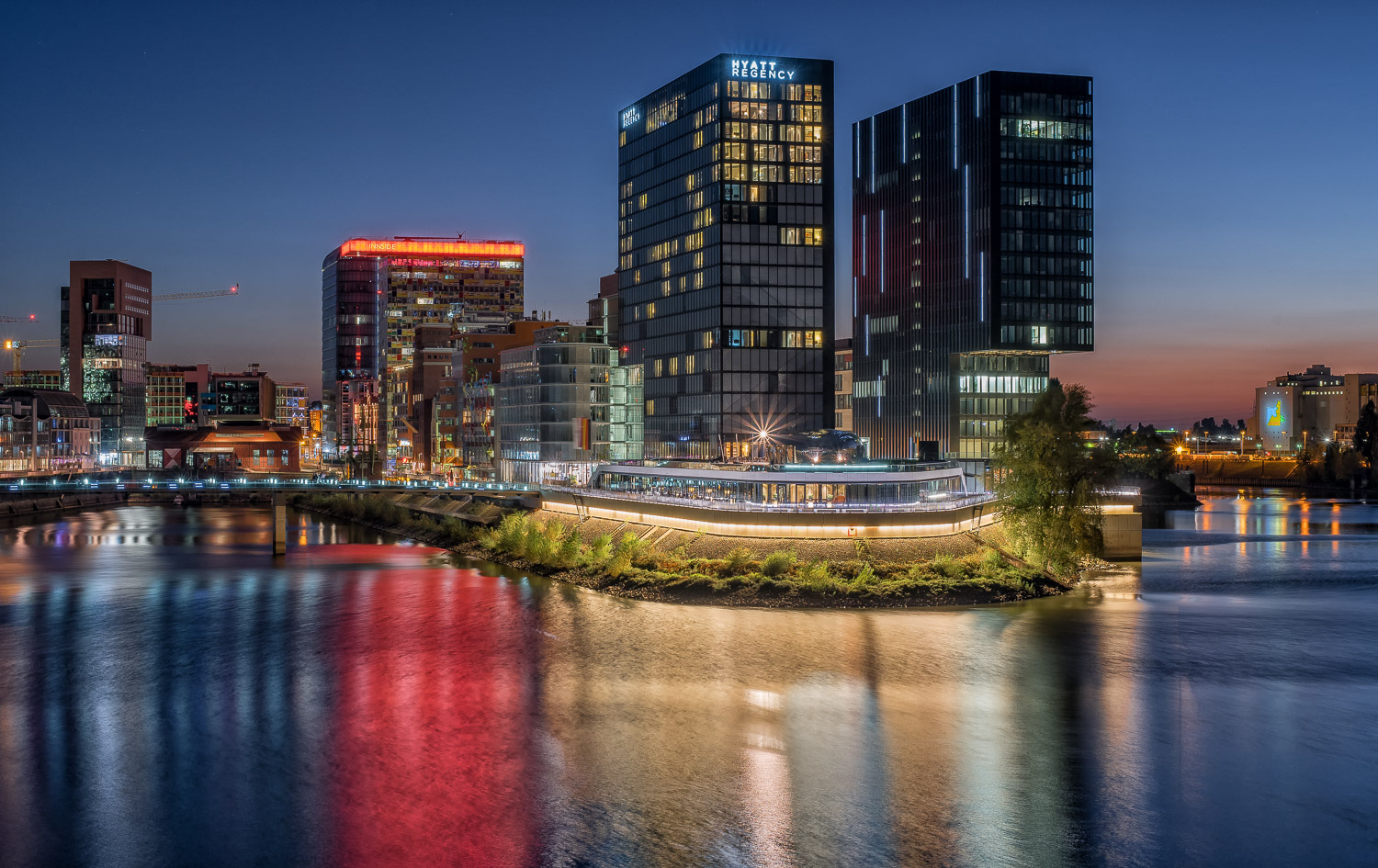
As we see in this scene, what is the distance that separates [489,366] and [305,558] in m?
101

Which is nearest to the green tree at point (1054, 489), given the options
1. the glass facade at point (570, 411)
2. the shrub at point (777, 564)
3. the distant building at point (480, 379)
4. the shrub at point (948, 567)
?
the shrub at point (948, 567)

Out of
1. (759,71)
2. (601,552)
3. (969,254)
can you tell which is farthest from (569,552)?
(969,254)

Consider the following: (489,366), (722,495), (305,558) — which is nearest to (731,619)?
(722,495)

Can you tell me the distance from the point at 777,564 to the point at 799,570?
1.46m

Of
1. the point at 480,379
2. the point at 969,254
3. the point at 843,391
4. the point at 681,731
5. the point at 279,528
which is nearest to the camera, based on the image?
the point at 681,731

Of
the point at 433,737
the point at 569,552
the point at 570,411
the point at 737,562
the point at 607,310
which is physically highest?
the point at 607,310

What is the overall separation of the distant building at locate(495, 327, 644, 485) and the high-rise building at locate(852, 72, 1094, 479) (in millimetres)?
37114

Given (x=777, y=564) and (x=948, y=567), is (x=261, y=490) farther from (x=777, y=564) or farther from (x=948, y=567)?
(x=948, y=567)

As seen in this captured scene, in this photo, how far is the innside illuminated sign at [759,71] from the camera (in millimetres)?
145875

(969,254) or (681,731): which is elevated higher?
(969,254)

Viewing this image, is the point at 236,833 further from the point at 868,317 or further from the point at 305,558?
the point at 868,317

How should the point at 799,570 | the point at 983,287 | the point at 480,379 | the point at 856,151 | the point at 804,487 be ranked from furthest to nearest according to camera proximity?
the point at 480,379 < the point at 856,151 < the point at 983,287 < the point at 804,487 < the point at 799,570

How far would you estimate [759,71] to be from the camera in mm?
147250

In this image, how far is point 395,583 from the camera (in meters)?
80.4
